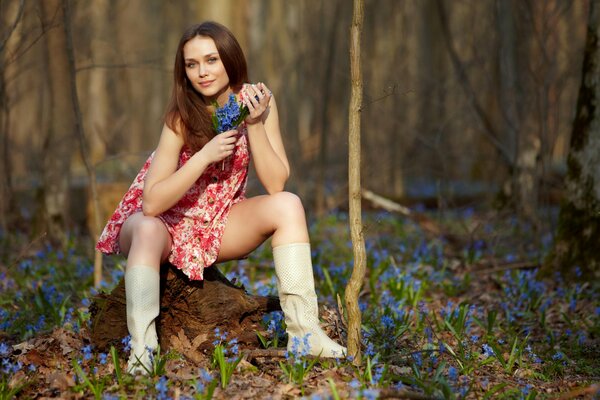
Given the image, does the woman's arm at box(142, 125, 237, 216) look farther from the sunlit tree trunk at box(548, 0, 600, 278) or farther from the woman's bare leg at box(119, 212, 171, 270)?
the sunlit tree trunk at box(548, 0, 600, 278)

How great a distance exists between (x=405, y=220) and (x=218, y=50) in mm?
5523

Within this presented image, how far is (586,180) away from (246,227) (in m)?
2.77

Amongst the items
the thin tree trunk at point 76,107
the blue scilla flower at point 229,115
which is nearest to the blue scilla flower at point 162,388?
the blue scilla flower at point 229,115

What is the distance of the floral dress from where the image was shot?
10.3 feet

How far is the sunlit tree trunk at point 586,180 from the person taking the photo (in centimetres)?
466

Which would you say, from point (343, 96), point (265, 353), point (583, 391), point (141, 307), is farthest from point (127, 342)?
point (343, 96)

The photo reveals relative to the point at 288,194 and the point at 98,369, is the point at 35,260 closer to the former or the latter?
the point at 98,369

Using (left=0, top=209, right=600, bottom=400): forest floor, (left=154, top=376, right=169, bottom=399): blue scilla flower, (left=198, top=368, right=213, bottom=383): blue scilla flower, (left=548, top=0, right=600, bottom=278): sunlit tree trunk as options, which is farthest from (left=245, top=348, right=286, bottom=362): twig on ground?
(left=548, top=0, right=600, bottom=278): sunlit tree trunk

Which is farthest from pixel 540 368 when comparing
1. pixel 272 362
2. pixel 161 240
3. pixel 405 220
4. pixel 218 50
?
pixel 405 220

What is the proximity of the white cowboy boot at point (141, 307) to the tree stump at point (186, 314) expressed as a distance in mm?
273

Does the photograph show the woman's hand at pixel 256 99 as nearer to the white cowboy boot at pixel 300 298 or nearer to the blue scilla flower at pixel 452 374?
the white cowboy boot at pixel 300 298

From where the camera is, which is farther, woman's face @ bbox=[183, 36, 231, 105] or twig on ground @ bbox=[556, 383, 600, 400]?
woman's face @ bbox=[183, 36, 231, 105]

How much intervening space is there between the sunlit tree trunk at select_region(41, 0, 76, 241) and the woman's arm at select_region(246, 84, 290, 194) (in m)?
3.80

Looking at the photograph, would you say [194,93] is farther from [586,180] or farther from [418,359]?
[586,180]
